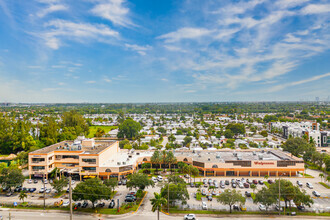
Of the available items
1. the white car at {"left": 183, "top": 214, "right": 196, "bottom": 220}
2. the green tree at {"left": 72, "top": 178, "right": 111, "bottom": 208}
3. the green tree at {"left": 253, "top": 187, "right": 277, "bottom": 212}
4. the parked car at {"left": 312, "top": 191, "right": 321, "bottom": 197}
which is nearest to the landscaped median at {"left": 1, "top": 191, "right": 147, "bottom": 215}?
the green tree at {"left": 72, "top": 178, "right": 111, "bottom": 208}

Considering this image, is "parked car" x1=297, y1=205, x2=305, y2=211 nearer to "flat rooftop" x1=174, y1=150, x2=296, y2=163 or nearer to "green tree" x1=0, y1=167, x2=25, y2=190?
"flat rooftop" x1=174, y1=150, x2=296, y2=163

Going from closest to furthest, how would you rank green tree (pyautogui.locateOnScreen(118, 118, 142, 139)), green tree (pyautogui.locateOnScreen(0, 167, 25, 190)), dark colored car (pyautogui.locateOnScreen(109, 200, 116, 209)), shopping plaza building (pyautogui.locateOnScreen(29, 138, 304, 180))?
dark colored car (pyautogui.locateOnScreen(109, 200, 116, 209)) < green tree (pyautogui.locateOnScreen(0, 167, 25, 190)) < shopping plaza building (pyautogui.locateOnScreen(29, 138, 304, 180)) < green tree (pyautogui.locateOnScreen(118, 118, 142, 139))

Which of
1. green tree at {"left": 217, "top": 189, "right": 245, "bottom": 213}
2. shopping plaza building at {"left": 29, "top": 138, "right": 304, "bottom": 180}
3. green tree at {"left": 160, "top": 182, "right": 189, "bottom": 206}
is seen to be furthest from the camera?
shopping plaza building at {"left": 29, "top": 138, "right": 304, "bottom": 180}

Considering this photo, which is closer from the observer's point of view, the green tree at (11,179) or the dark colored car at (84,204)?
the dark colored car at (84,204)

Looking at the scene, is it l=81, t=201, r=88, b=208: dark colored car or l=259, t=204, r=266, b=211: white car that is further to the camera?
l=81, t=201, r=88, b=208: dark colored car

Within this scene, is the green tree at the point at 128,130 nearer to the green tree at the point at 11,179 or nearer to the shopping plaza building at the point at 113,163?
the shopping plaza building at the point at 113,163

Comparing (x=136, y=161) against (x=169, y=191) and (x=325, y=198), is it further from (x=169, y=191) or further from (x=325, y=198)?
(x=325, y=198)

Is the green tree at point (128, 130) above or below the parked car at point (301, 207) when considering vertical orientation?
above

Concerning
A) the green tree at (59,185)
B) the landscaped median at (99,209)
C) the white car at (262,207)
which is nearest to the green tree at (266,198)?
the white car at (262,207)

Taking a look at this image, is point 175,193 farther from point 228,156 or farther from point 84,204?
point 228,156

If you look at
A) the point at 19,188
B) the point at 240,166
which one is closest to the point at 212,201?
the point at 240,166

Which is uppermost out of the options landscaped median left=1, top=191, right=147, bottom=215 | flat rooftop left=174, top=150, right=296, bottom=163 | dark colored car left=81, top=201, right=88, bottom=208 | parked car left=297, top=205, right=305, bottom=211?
flat rooftop left=174, top=150, right=296, bottom=163
